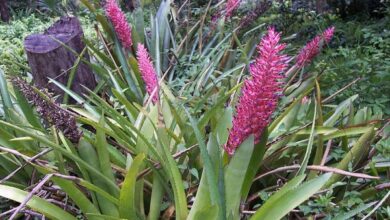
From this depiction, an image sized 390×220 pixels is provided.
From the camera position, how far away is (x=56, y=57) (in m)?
2.97

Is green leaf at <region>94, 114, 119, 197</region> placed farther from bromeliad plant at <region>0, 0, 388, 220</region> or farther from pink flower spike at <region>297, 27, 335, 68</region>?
pink flower spike at <region>297, 27, 335, 68</region>

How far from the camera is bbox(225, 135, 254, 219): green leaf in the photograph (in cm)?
143

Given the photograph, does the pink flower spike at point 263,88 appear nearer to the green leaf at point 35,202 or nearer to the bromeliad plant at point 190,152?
the bromeliad plant at point 190,152

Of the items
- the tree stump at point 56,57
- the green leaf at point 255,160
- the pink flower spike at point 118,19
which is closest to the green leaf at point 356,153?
the green leaf at point 255,160

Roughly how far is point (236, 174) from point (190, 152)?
19.6 inches

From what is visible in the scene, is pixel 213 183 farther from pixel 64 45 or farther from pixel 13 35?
pixel 13 35

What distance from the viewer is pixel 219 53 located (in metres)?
3.31

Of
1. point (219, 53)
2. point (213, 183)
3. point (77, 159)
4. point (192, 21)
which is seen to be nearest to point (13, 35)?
point (192, 21)

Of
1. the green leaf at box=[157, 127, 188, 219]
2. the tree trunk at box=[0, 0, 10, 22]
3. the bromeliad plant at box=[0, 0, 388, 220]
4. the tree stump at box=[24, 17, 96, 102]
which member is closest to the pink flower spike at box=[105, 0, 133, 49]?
the bromeliad plant at box=[0, 0, 388, 220]

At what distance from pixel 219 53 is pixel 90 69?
90 cm

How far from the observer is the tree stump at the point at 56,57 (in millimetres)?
2947

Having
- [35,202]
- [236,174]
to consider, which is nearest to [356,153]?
[236,174]

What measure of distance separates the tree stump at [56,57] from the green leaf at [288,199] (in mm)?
1773

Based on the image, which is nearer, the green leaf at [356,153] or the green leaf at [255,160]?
the green leaf at [255,160]
